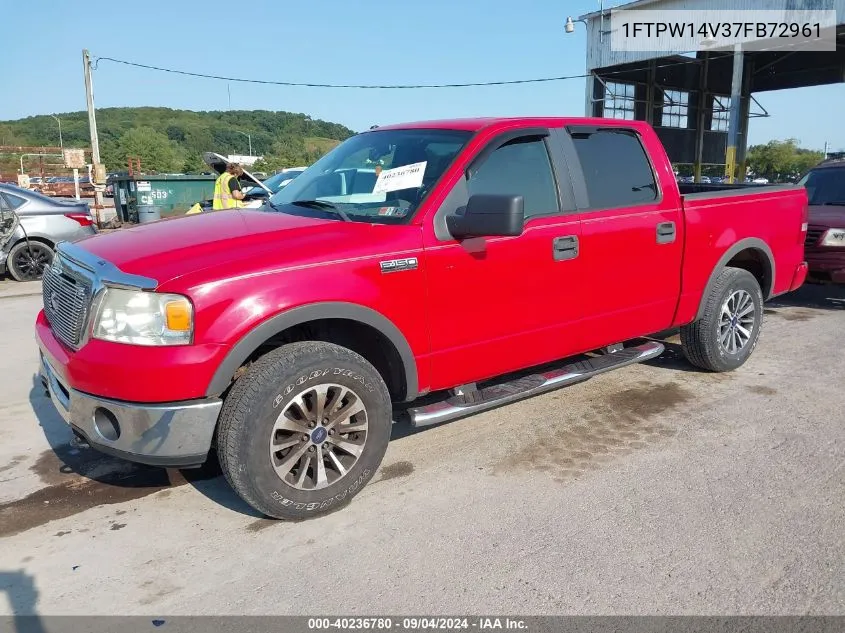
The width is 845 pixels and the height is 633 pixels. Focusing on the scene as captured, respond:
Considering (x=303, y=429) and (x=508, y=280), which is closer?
(x=303, y=429)

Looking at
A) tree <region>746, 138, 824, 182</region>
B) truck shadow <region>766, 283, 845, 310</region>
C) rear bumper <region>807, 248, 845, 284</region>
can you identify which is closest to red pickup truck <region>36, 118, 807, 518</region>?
rear bumper <region>807, 248, 845, 284</region>

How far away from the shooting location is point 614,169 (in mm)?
4512

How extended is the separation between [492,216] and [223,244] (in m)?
1.32

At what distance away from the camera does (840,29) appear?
64.2 ft

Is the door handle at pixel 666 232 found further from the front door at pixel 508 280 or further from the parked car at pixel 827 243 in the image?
the parked car at pixel 827 243

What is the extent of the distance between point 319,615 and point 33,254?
9.71 meters

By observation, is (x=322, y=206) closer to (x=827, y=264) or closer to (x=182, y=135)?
(x=827, y=264)

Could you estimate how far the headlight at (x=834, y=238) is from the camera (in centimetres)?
732

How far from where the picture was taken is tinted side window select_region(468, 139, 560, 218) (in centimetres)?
383

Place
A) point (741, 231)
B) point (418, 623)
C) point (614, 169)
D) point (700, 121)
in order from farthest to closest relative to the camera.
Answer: point (700, 121) < point (741, 231) < point (614, 169) < point (418, 623)

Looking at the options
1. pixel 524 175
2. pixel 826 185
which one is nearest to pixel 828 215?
pixel 826 185

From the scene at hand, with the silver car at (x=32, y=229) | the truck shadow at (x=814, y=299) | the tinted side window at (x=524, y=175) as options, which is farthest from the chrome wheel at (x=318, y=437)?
the silver car at (x=32, y=229)

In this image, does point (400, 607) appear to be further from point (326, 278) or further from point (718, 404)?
point (718, 404)

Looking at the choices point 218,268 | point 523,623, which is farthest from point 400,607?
point 218,268
